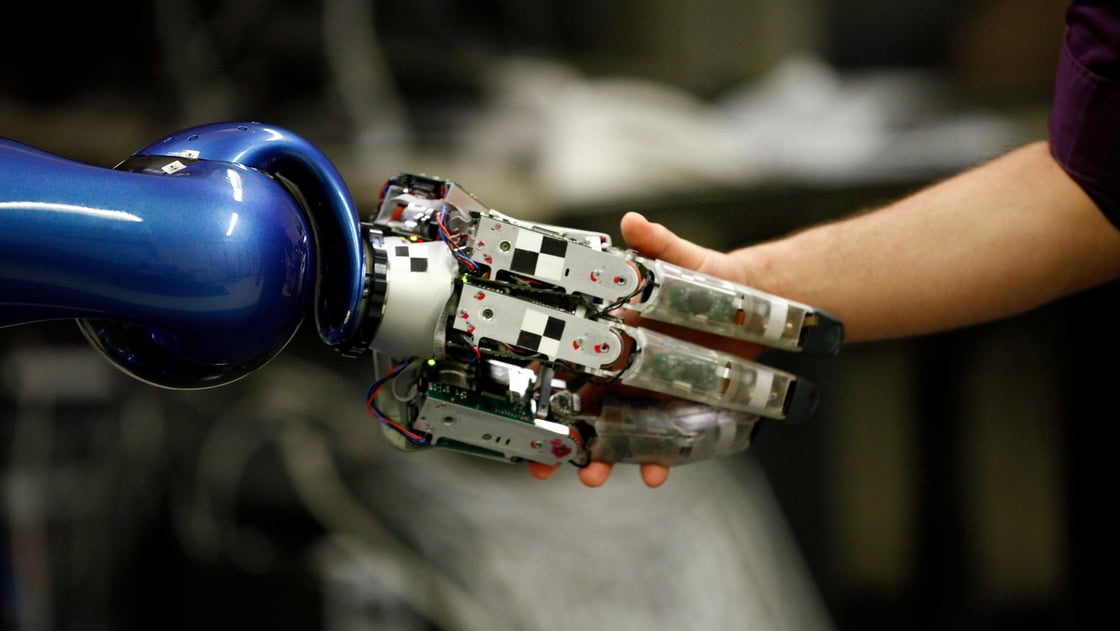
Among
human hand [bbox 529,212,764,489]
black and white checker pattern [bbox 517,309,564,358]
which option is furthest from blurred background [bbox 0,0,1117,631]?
black and white checker pattern [bbox 517,309,564,358]

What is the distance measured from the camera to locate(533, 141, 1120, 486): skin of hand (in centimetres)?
82

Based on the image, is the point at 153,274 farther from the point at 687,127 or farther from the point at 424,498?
the point at 687,127

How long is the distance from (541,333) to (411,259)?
104 millimetres

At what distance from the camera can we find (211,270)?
52 centimetres

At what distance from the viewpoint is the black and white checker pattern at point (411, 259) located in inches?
24.8

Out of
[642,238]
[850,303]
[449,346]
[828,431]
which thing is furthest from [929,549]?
[449,346]

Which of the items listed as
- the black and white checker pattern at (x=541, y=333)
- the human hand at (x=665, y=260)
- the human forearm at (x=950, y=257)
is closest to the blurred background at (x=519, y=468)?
the human forearm at (x=950, y=257)

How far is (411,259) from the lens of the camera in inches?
24.8

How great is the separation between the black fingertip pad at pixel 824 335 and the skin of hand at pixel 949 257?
58mm

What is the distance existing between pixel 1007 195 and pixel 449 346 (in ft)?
1.79

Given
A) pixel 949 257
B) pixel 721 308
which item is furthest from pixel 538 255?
pixel 949 257

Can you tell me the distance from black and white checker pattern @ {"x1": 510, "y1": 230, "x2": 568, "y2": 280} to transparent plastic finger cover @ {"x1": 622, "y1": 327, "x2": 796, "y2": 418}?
82mm

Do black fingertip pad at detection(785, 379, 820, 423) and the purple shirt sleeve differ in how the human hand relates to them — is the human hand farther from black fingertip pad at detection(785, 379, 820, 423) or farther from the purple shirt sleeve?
the purple shirt sleeve

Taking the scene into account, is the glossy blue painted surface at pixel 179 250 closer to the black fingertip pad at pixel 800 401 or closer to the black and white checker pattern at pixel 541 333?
the black and white checker pattern at pixel 541 333
